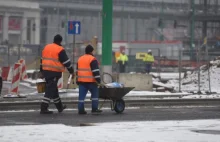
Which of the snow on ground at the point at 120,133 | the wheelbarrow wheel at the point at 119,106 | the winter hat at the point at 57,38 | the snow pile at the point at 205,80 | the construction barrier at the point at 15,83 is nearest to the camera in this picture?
the snow on ground at the point at 120,133

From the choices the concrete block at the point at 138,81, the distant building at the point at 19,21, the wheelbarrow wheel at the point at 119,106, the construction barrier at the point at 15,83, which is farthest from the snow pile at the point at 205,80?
the distant building at the point at 19,21

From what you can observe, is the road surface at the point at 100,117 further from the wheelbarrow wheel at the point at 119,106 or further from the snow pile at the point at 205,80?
the snow pile at the point at 205,80

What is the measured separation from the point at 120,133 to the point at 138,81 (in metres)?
14.6

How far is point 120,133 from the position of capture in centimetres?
1034

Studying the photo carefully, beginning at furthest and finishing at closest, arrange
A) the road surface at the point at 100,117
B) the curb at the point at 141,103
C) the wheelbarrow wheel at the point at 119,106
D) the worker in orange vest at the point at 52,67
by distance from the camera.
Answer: the curb at the point at 141,103 < the wheelbarrow wheel at the point at 119,106 < the worker in orange vest at the point at 52,67 < the road surface at the point at 100,117

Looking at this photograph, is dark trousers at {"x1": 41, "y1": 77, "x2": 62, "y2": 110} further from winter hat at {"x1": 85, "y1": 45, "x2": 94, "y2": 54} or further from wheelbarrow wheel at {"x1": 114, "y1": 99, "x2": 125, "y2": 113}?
wheelbarrow wheel at {"x1": 114, "y1": 99, "x2": 125, "y2": 113}

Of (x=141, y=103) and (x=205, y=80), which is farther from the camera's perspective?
(x=205, y=80)

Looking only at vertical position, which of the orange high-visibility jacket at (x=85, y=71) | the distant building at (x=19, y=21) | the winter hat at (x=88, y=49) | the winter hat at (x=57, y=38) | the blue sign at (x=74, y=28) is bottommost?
Result: the orange high-visibility jacket at (x=85, y=71)

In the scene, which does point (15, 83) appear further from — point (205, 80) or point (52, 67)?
point (205, 80)

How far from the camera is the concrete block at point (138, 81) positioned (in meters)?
24.8

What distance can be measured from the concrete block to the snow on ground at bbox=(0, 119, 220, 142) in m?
12.5

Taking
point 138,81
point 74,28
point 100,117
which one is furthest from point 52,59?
point 138,81

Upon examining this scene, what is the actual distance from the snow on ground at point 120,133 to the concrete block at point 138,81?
41.2ft

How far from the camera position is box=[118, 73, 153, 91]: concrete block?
24.8 metres
